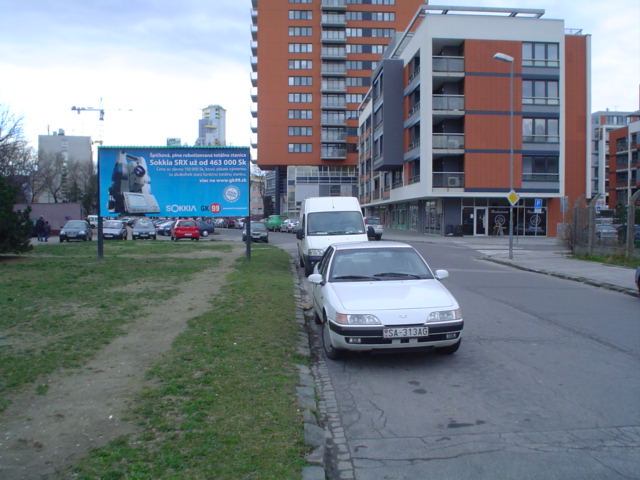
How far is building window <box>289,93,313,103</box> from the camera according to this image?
80.4 metres

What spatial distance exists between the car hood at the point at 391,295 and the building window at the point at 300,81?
76539mm

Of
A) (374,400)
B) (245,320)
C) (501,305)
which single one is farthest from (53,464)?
(501,305)

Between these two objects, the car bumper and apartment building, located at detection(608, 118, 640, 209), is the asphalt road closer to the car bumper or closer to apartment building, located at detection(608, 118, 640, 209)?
the car bumper

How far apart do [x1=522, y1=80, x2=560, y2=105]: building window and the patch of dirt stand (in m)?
42.6

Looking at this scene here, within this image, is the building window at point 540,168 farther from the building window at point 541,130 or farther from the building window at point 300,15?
the building window at point 300,15

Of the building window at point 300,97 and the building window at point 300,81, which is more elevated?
the building window at point 300,81

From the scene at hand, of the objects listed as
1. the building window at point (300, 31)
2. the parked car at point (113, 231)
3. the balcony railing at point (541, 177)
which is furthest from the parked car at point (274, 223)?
the balcony railing at point (541, 177)

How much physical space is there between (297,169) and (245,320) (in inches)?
2936

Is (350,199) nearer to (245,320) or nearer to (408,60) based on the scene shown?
(245,320)

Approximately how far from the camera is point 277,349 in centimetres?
736

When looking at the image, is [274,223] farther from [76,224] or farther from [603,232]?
[603,232]

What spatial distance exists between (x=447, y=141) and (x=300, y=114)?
132ft

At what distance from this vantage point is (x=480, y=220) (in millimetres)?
45094

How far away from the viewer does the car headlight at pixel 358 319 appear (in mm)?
6570
